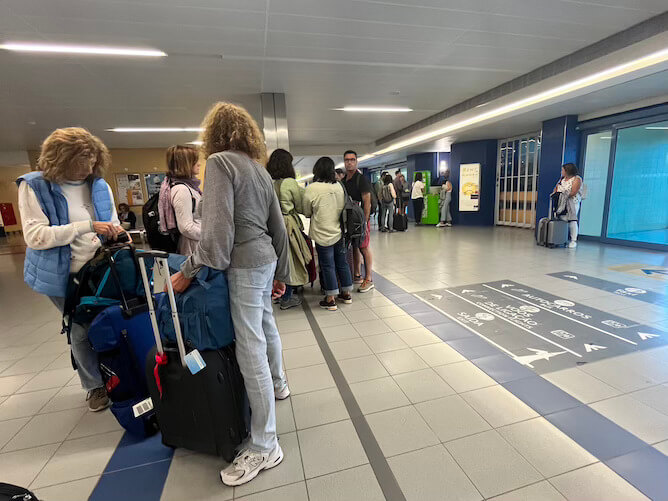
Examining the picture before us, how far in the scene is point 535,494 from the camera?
138cm

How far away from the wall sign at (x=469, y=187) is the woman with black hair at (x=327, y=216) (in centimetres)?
838

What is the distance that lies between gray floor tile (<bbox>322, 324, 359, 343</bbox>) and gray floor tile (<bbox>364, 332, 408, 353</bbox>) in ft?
0.52

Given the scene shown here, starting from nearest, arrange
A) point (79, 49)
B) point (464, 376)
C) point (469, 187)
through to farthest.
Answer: point (464, 376) → point (79, 49) → point (469, 187)

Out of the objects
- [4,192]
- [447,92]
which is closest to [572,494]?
[447,92]

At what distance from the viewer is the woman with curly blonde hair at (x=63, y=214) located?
1688 millimetres

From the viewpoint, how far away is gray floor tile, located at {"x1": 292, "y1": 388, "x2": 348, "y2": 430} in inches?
73.8

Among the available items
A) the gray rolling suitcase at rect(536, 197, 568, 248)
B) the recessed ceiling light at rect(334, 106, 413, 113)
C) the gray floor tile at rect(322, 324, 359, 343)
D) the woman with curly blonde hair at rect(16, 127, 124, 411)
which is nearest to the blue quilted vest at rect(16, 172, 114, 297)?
the woman with curly blonde hair at rect(16, 127, 124, 411)

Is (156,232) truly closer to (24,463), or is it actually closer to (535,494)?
(24,463)

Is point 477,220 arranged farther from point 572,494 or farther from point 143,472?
point 143,472

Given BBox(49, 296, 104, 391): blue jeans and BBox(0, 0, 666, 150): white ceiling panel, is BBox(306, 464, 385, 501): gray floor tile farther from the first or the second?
BBox(0, 0, 666, 150): white ceiling panel

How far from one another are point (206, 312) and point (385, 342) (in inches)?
70.5

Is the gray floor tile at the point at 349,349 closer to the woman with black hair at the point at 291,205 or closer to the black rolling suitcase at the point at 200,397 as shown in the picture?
the woman with black hair at the point at 291,205

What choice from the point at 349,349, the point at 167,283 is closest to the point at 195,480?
the point at 167,283

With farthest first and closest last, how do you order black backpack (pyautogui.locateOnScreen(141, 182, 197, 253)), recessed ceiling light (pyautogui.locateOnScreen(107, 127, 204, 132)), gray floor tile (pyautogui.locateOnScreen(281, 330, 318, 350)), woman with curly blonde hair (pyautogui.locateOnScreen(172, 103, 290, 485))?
1. recessed ceiling light (pyautogui.locateOnScreen(107, 127, 204, 132))
2. gray floor tile (pyautogui.locateOnScreen(281, 330, 318, 350))
3. black backpack (pyautogui.locateOnScreen(141, 182, 197, 253))
4. woman with curly blonde hair (pyautogui.locateOnScreen(172, 103, 290, 485))
